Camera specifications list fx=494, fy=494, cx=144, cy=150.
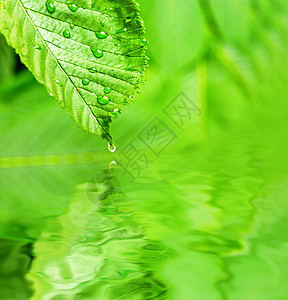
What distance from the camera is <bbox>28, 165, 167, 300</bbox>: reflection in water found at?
0.28 metres

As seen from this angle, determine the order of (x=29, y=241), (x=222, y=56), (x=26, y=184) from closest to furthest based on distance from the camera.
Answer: (x=29, y=241) < (x=26, y=184) < (x=222, y=56)

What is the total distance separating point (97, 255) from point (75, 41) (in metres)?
0.14

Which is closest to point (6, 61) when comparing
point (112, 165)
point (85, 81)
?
point (112, 165)

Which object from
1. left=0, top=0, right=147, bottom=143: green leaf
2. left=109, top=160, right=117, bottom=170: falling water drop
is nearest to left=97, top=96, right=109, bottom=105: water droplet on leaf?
left=0, top=0, right=147, bottom=143: green leaf

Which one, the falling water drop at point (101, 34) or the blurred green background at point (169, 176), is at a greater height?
the falling water drop at point (101, 34)

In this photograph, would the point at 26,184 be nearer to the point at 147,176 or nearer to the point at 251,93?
the point at 147,176

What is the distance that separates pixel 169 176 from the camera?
→ 0.46 meters

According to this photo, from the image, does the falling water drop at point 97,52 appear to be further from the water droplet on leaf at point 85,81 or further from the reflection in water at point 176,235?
the reflection in water at point 176,235

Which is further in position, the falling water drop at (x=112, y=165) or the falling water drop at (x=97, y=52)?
the falling water drop at (x=112, y=165)

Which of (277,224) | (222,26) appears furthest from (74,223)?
(222,26)

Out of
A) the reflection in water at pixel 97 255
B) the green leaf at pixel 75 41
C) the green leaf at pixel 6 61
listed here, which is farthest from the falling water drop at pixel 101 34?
the green leaf at pixel 6 61

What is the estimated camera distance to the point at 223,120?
0.58 meters

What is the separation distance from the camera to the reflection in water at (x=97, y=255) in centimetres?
28

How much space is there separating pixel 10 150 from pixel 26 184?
0.08 m
